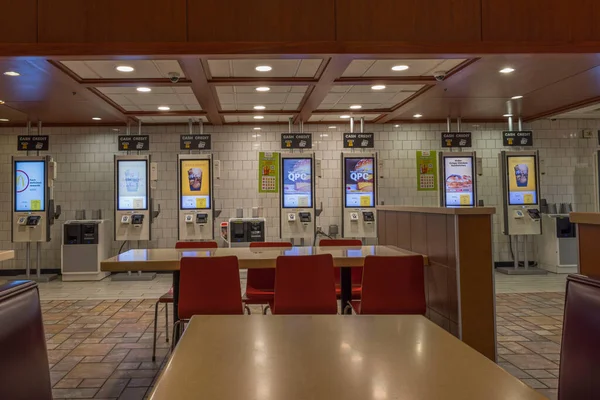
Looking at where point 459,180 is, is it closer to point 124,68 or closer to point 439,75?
point 439,75

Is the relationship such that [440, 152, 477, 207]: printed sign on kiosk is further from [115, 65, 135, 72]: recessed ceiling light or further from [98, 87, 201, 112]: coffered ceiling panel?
[115, 65, 135, 72]: recessed ceiling light

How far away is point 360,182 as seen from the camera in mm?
7918

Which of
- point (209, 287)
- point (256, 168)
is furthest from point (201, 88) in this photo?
point (209, 287)

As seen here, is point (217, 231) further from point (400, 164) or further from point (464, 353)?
point (464, 353)

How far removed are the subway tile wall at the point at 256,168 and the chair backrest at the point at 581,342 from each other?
7.24 m

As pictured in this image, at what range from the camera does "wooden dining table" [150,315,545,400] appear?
104cm

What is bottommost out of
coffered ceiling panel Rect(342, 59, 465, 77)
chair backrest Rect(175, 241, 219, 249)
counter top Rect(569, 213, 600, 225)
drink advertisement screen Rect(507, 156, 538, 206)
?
chair backrest Rect(175, 241, 219, 249)

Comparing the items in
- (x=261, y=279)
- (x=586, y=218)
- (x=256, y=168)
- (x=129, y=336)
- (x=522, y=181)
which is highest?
(x=256, y=168)

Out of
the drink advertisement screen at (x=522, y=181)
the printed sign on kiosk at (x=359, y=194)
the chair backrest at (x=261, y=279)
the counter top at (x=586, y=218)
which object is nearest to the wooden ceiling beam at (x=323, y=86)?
the printed sign on kiosk at (x=359, y=194)

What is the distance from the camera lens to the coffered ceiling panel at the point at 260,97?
6.19 m

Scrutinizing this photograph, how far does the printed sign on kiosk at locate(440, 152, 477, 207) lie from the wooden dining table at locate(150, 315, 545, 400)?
6.87 m

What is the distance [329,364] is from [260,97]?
5.86 m

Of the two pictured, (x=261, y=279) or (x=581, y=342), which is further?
(x=261, y=279)

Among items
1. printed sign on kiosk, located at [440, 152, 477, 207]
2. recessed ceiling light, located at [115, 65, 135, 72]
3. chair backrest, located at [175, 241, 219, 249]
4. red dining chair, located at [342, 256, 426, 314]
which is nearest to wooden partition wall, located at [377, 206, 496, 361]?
red dining chair, located at [342, 256, 426, 314]
